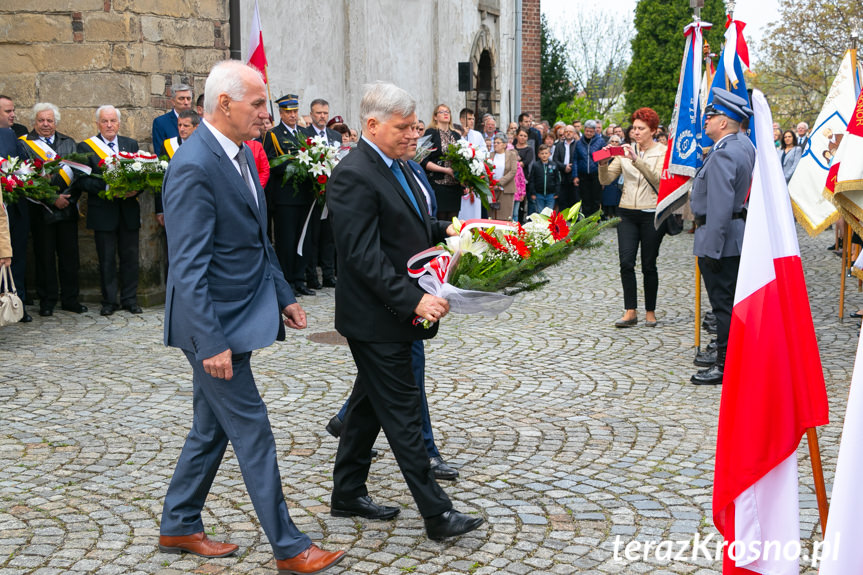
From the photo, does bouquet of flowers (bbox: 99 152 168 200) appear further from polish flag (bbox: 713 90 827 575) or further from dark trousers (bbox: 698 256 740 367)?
polish flag (bbox: 713 90 827 575)

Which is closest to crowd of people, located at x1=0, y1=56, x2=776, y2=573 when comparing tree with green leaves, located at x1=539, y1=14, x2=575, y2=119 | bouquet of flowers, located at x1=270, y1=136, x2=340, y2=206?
bouquet of flowers, located at x1=270, y1=136, x2=340, y2=206

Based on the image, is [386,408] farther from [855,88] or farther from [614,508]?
[855,88]

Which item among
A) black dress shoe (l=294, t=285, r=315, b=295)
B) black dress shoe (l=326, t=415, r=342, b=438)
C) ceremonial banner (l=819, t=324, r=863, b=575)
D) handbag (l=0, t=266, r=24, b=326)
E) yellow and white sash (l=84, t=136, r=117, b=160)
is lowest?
black dress shoe (l=294, t=285, r=315, b=295)

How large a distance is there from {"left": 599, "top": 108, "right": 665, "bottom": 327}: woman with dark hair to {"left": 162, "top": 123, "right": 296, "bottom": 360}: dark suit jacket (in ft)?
19.1

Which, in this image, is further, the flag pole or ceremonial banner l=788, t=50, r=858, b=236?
ceremonial banner l=788, t=50, r=858, b=236

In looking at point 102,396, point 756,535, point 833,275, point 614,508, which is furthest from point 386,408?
point 833,275

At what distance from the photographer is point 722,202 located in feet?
24.4

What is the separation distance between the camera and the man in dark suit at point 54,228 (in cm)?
1028

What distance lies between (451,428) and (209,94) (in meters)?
3.02

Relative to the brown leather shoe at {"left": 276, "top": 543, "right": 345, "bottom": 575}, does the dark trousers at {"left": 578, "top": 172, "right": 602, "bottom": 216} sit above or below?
above

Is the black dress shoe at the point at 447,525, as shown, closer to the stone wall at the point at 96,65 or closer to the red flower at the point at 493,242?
the red flower at the point at 493,242

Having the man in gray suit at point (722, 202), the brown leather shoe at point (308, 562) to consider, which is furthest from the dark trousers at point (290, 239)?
the brown leather shoe at point (308, 562)

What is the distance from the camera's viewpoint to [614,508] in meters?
4.93

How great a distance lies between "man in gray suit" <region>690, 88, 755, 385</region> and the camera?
740 centimetres
